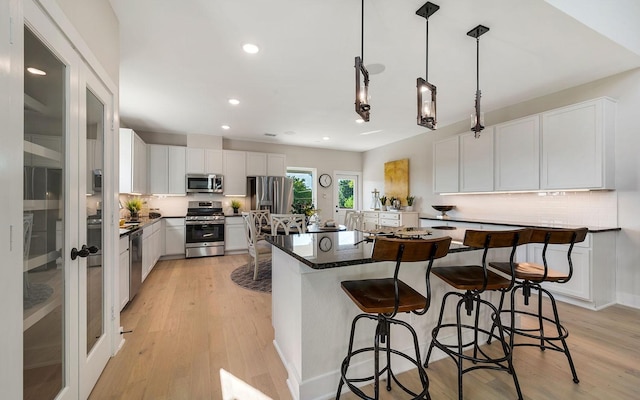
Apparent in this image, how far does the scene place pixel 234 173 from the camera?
6.00 metres

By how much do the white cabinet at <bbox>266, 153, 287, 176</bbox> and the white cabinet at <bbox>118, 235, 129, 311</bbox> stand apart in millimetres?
3804

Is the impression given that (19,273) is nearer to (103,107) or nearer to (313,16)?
(103,107)

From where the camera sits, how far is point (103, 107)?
1907mm

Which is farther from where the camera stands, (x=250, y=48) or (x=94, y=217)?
(x=250, y=48)

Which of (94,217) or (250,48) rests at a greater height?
(250,48)

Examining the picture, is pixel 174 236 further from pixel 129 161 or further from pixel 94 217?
pixel 94 217

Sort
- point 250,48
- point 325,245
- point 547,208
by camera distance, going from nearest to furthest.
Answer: point 325,245 < point 250,48 < point 547,208

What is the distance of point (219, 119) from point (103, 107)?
3002 millimetres

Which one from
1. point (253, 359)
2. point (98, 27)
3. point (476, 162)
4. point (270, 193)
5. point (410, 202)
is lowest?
point (253, 359)

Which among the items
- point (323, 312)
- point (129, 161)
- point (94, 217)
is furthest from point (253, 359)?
point (129, 161)

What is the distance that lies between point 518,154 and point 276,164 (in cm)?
468

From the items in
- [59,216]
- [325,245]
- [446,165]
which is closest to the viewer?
[59,216]

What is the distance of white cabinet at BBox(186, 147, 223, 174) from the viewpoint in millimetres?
5645

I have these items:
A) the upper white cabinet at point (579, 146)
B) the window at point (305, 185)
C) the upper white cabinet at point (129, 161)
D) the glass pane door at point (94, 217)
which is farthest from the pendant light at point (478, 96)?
the window at point (305, 185)
